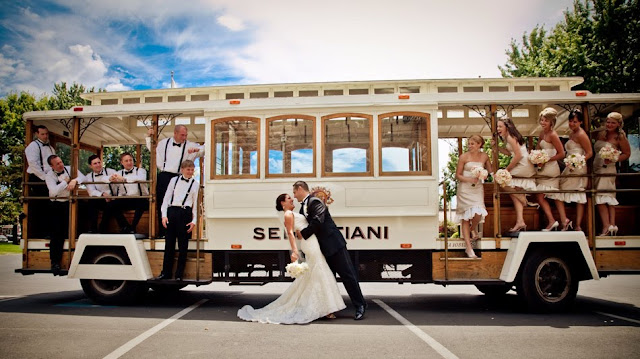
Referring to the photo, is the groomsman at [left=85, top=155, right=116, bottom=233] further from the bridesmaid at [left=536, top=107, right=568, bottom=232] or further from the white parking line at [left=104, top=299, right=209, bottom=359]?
the bridesmaid at [left=536, top=107, right=568, bottom=232]

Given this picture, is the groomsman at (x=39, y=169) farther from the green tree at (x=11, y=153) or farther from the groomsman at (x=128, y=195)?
the green tree at (x=11, y=153)

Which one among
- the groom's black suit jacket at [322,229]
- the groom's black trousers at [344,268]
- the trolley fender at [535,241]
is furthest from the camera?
the trolley fender at [535,241]

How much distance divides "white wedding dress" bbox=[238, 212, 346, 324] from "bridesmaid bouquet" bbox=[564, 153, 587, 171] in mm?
3975

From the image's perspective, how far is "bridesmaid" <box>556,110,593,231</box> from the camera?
6922mm

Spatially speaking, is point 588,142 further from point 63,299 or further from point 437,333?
point 63,299

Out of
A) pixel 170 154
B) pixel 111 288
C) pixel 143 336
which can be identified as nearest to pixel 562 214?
pixel 143 336

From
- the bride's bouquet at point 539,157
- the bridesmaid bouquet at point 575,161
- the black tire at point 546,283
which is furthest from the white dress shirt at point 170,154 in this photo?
the bridesmaid bouquet at point 575,161

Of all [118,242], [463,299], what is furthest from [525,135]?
[118,242]

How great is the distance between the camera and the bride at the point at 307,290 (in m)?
6.15

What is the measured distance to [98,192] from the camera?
7746 mm

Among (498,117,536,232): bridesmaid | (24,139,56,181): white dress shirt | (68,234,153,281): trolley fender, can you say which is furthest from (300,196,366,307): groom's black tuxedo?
(24,139,56,181): white dress shirt

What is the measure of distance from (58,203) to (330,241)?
4.73 metres

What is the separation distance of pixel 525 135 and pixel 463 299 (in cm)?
345

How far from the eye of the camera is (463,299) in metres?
8.45
